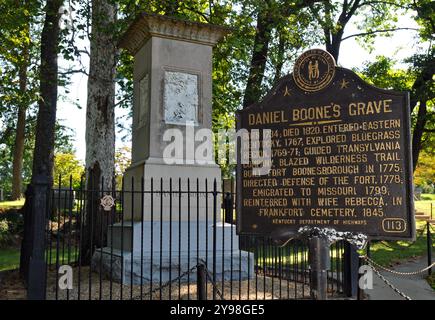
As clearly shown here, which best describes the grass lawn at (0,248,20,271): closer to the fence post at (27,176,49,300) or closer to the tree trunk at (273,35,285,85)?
the fence post at (27,176,49,300)

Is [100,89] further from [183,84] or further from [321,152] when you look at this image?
[321,152]

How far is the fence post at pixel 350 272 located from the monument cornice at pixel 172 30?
16.2ft

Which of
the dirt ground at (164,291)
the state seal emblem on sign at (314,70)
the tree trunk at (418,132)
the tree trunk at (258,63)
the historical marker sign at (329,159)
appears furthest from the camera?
the tree trunk at (418,132)

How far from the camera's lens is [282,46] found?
17172 millimetres

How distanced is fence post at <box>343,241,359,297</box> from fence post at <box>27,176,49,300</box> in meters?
4.77

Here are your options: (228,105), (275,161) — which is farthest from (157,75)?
(228,105)

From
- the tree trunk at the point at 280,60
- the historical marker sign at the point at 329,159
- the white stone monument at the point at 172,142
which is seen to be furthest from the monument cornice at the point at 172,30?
the tree trunk at the point at 280,60

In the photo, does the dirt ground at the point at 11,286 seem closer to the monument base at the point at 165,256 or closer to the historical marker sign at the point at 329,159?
the monument base at the point at 165,256

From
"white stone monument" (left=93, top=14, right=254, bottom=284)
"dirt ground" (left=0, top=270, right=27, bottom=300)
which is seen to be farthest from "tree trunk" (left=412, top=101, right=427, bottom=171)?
"dirt ground" (left=0, top=270, right=27, bottom=300)

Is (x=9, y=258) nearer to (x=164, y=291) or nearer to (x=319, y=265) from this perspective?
(x=164, y=291)

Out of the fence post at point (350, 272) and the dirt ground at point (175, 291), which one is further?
the fence post at point (350, 272)

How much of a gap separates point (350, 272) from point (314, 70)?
13.9 ft

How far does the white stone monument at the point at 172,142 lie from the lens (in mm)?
8703

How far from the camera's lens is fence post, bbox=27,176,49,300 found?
247 inches
